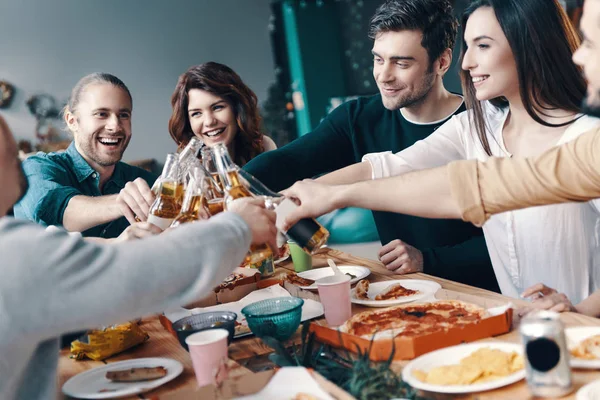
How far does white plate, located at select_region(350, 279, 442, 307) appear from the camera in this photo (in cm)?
165

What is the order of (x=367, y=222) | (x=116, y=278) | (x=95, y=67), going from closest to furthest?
1. (x=116, y=278)
2. (x=367, y=222)
3. (x=95, y=67)

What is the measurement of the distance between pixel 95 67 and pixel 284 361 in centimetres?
564

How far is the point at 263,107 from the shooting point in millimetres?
6879

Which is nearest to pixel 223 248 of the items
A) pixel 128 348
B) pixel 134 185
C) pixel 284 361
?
pixel 284 361

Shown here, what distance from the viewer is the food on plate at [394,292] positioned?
67.3 inches

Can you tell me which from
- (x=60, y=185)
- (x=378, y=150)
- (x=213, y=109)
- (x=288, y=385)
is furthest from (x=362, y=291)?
(x=213, y=109)

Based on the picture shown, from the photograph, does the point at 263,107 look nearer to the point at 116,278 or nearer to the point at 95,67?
the point at 95,67

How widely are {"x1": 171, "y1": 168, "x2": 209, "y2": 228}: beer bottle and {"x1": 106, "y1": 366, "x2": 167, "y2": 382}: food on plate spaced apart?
13.8 inches

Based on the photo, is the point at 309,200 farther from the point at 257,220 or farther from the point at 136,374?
the point at 136,374

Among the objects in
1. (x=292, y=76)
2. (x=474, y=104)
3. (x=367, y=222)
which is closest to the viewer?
(x=474, y=104)

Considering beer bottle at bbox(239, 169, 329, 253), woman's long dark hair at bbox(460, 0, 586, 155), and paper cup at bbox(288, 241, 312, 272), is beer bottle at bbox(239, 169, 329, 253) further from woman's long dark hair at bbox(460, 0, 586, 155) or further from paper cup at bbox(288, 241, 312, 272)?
woman's long dark hair at bbox(460, 0, 586, 155)

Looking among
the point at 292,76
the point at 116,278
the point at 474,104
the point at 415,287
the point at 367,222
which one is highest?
the point at 292,76

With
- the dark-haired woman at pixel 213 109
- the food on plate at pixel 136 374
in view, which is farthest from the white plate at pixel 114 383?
the dark-haired woman at pixel 213 109

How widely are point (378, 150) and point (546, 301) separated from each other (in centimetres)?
133
